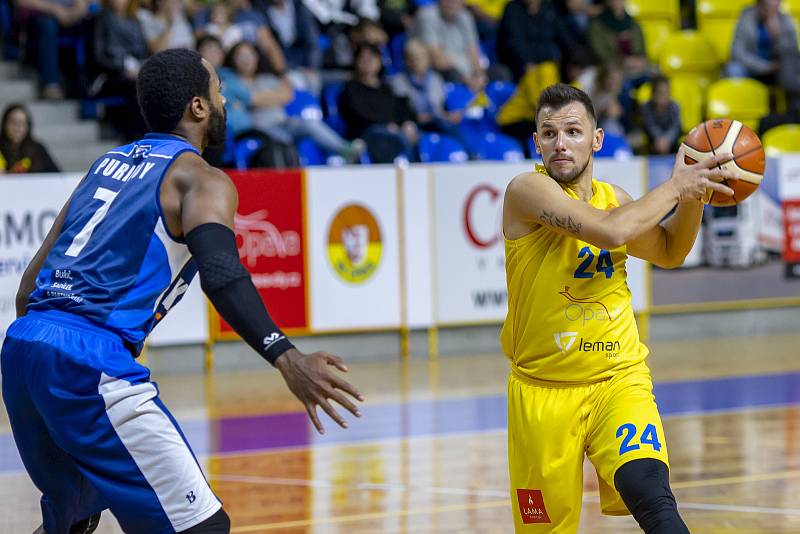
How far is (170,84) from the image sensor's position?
418cm

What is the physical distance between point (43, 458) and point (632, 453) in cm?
192

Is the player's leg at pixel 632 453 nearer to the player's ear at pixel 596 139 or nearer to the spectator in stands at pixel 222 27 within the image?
the player's ear at pixel 596 139

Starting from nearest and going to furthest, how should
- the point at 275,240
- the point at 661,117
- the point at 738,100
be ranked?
1. the point at 275,240
2. the point at 661,117
3. the point at 738,100

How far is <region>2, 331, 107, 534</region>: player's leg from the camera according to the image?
407cm

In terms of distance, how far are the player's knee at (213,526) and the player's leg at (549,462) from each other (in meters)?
1.32

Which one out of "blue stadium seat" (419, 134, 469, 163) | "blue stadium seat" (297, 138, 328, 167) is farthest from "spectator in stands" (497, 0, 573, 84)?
"blue stadium seat" (297, 138, 328, 167)

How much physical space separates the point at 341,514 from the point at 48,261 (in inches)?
122

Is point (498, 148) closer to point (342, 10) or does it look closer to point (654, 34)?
point (342, 10)

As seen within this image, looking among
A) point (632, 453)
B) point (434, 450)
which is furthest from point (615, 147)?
point (632, 453)

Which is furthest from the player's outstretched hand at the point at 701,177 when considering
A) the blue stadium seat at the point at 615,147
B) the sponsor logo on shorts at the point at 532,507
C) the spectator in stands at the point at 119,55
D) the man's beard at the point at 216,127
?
the blue stadium seat at the point at 615,147

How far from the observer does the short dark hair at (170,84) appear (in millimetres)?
4180

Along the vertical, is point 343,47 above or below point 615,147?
above

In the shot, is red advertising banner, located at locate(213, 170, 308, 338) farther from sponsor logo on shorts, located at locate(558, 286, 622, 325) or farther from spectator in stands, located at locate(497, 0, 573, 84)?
sponsor logo on shorts, located at locate(558, 286, 622, 325)

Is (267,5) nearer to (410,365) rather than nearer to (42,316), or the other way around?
(410,365)
